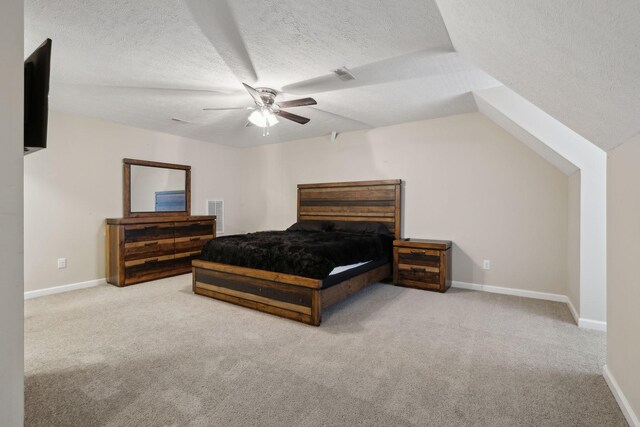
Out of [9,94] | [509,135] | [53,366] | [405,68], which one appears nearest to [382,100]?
[405,68]

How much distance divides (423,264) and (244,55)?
10.3 feet

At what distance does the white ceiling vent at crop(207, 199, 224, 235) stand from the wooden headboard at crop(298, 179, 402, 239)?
5.38ft

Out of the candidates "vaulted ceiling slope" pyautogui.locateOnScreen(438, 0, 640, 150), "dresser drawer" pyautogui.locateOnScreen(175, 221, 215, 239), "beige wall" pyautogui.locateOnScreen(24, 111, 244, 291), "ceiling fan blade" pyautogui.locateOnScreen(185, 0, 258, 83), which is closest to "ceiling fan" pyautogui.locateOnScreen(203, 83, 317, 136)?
"ceiling fan blade" pyautogui.locateOnScreen(185, 0, 258, 83)

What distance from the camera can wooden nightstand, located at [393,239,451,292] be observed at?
12.4 ft

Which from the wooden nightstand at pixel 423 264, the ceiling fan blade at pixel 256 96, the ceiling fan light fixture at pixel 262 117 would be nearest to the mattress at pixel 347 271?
the wooden nightstand at pixel 423 264

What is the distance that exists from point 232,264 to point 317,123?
8.07ft

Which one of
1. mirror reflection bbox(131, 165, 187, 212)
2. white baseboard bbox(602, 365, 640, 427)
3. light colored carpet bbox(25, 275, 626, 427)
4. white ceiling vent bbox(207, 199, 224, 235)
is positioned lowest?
light colored carpet bbox(25, 275, 626, 427)

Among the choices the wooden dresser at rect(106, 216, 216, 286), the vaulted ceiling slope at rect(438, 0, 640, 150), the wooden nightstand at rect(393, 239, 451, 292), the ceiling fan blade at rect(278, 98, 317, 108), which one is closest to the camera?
the vaulted ceiling slope at rect(438, 0, 640, 150)

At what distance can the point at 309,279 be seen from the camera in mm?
2789

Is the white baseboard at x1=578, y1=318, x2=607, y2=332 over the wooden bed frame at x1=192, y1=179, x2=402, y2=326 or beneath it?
beneath

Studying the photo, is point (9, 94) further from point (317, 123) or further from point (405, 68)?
point (317, 123)

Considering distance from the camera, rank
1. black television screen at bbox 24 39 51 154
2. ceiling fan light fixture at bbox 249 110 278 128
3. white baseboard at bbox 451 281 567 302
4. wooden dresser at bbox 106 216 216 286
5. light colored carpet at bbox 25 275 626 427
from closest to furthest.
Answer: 1. black television screen at bbox 24 39 51 154
2. light colored carpet at bbox 25 275 626 427
3. ceiling fan light fixture at bbox 249 110 278 128
4. white baseboard at bbox 451 281 567 302
5. wooden dresser at bbox 106 216 216 286

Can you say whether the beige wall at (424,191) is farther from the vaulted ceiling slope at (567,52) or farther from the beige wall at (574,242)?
the vaulted ceiling slope at (567,52)

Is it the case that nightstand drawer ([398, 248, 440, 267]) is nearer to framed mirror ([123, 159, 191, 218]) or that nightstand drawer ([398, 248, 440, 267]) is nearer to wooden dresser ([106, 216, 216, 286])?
wooden dresser ([106, 216, 216, 286])
